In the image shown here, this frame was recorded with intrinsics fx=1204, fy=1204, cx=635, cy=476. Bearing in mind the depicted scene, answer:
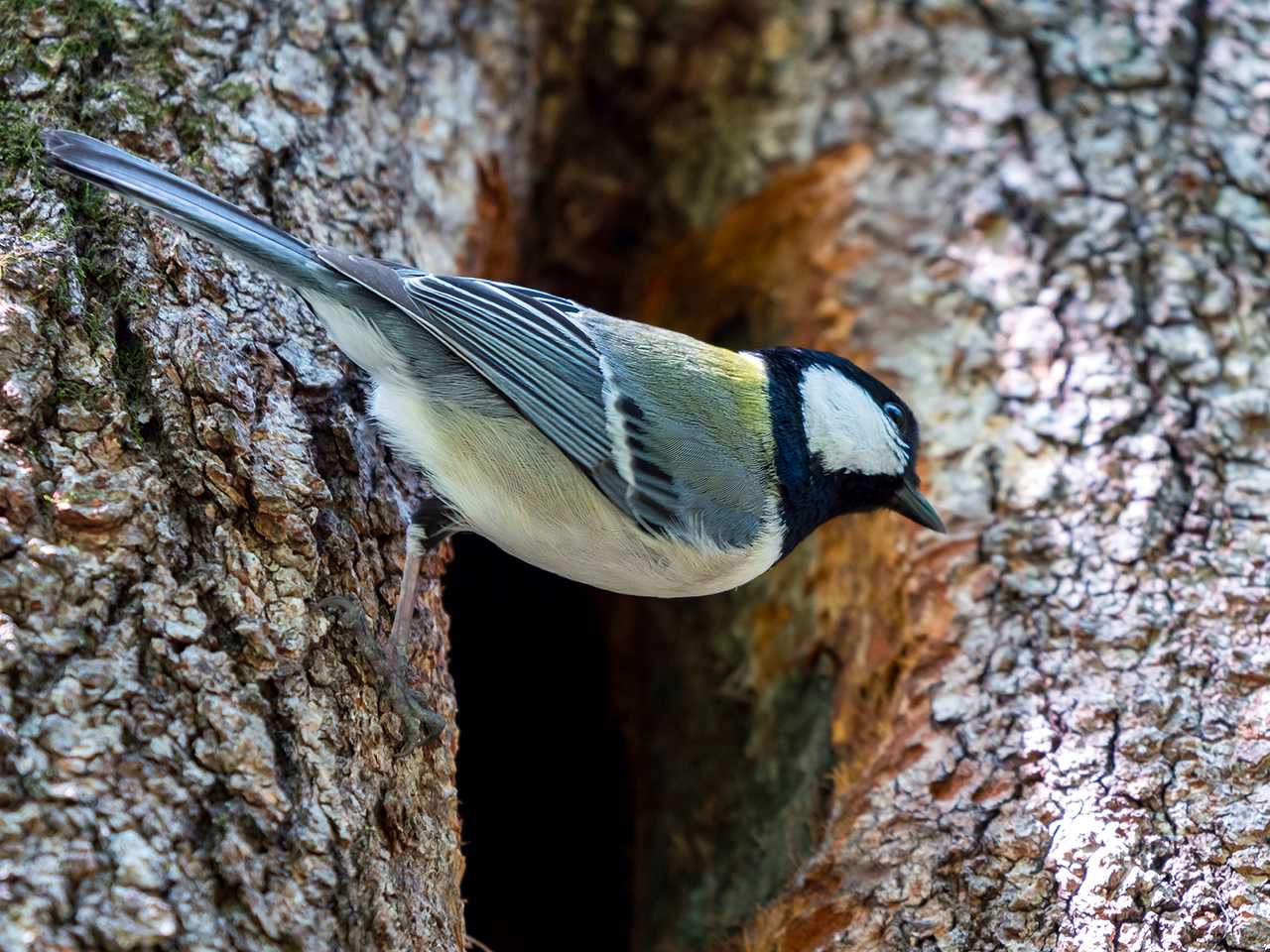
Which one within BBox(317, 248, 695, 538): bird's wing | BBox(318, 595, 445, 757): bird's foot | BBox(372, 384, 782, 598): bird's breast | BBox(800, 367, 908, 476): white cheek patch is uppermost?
BBox(800, 367, 908, 476): white cheek patch

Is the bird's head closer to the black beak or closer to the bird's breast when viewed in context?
the black beak

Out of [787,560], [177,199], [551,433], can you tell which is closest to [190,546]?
[177,199]

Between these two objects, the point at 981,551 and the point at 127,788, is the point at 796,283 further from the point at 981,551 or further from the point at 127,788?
the point at 127,788

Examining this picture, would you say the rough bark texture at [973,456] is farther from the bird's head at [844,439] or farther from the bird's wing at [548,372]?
the bird's wing at [548,372]

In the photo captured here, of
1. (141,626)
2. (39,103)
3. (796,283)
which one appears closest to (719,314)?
(796,283)

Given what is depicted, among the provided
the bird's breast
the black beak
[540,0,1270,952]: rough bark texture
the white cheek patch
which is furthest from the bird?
[540,0,1270,952]: rough bark texture

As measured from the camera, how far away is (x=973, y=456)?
10.5 ft

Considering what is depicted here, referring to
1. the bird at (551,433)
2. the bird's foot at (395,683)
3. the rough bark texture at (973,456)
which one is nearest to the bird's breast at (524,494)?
the bird at (551,433)

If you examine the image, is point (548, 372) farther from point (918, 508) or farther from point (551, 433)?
point (918, 508)

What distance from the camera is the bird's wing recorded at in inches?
98.1

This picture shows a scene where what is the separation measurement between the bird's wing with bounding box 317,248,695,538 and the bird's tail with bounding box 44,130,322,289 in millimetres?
99

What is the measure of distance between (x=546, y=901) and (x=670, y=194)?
251 centimetres

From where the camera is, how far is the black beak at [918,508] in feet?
9.62

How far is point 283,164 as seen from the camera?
2895 mm
